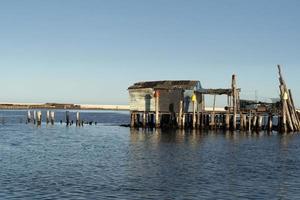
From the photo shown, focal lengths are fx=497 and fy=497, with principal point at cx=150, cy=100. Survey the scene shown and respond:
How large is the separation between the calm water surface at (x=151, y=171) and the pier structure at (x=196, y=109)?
16.8m

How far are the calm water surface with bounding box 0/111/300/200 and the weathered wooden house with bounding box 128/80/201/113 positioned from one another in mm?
24226

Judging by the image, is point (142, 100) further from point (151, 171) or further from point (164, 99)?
point (151, 171)

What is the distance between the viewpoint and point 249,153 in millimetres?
43938

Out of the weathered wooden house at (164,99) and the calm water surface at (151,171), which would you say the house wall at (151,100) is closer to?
the weathered wooden house at (164,99)

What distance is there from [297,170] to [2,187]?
1938cm

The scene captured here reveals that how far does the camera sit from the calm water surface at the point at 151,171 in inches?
984

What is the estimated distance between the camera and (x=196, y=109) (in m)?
77.1

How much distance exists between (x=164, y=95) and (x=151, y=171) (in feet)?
150

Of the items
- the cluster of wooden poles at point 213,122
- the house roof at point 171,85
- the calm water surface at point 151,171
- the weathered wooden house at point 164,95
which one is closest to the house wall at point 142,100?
the weathered wooden house at point 164,95

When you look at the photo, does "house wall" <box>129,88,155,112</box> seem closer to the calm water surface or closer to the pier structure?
the pier structure

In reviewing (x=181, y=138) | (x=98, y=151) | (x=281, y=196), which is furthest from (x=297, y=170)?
(x=181, y=138)

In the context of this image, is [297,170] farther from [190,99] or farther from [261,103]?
[261,103]

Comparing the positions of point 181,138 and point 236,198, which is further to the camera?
point 181,138

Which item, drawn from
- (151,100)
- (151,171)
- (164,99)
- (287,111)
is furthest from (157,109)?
(151,171)
